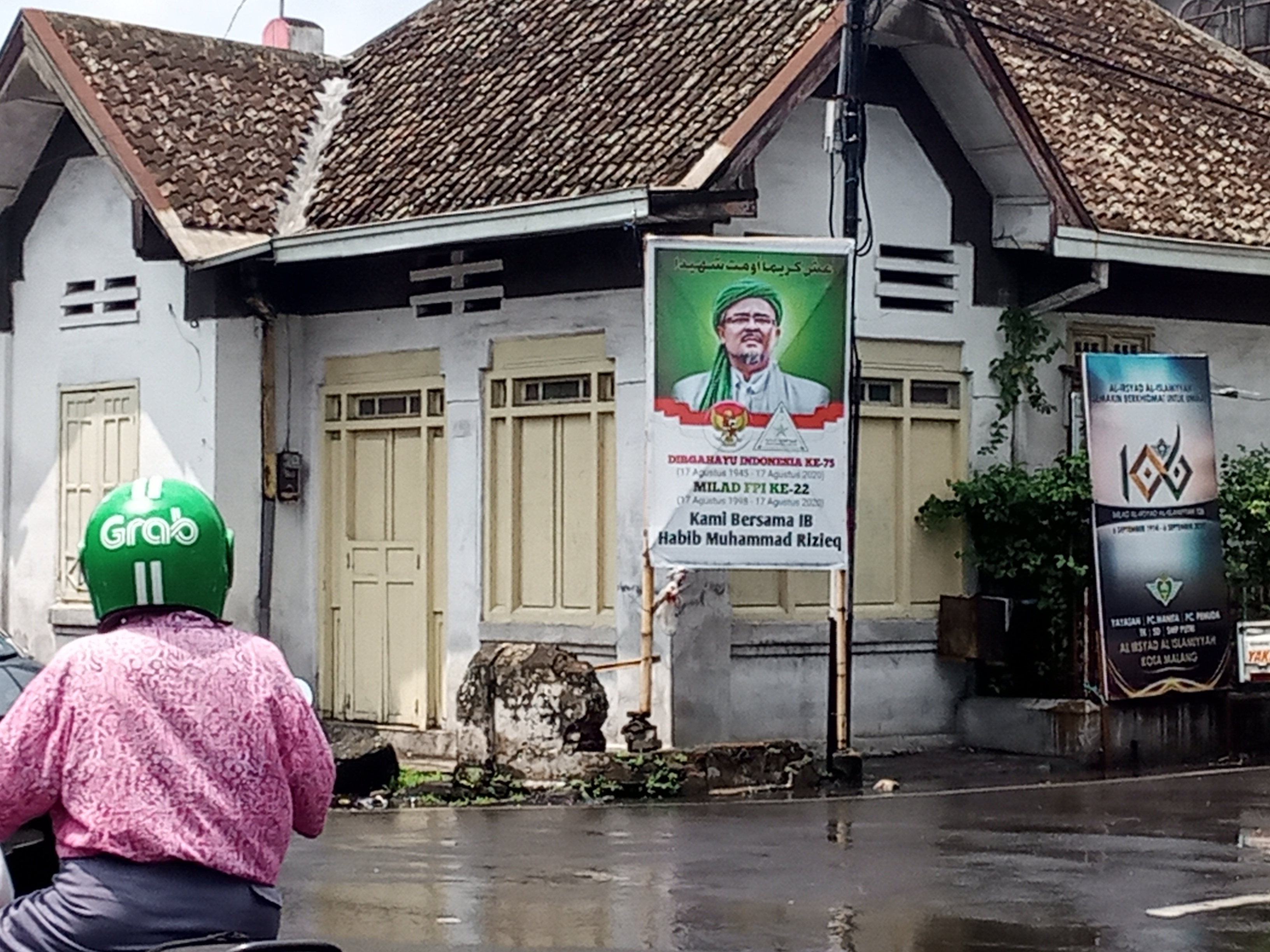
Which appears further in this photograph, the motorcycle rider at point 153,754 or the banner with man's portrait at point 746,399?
the banner with man's portrait at point 746,399

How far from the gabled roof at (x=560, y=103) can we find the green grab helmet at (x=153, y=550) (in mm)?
10035

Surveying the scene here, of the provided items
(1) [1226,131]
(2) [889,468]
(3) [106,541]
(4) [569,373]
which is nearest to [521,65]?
(4) [569,373]

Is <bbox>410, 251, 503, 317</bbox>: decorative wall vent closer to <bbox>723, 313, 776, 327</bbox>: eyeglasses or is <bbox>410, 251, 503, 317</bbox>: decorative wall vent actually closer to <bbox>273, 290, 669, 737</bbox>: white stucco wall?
<bbox>273, 290, 669, 737</bbox>: white stucco wall

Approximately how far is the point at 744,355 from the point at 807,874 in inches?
160

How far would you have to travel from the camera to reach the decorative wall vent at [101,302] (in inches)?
717

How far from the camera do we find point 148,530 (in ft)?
14.0

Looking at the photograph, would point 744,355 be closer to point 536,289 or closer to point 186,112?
point 536,289

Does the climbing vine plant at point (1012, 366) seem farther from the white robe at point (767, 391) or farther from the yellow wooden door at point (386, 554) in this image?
the yellow wooden door at point (386, 554)

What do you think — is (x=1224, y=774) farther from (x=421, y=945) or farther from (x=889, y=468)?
(x=421, y=945)

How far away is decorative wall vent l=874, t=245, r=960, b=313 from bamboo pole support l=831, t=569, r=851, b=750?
7.97 feet

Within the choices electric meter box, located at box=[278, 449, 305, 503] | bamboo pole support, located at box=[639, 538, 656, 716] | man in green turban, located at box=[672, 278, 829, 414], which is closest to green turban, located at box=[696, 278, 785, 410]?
man in green turban, located at box=[672, 278, 829, 414]

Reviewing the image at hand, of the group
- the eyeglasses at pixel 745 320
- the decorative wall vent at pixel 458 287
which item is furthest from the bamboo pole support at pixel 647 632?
the decorative wall vent at pixel 458 287

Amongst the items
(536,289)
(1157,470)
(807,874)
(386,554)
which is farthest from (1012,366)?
(807,874)

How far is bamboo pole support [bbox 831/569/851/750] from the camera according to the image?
47.2 feet
